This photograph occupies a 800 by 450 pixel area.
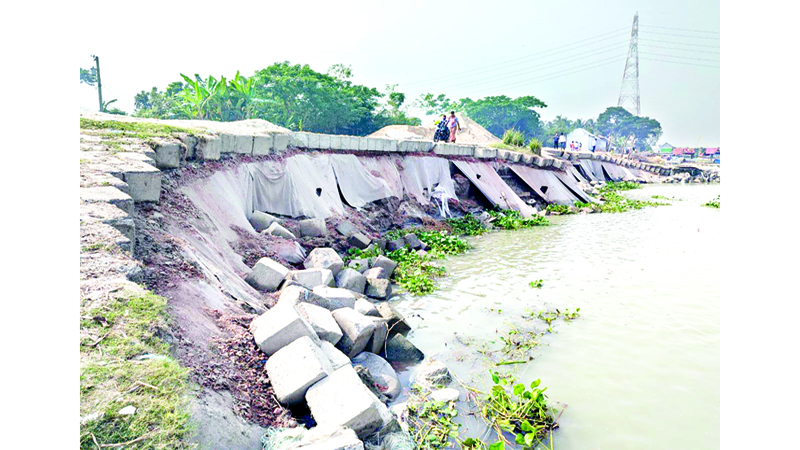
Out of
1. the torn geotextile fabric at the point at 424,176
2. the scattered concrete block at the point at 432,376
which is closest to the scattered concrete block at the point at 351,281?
the scattered concrete block at the point at 432,376

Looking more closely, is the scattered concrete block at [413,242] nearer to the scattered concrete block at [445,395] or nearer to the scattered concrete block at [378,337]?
the scattered concrete block at [378,337]

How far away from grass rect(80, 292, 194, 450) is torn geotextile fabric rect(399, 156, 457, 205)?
28.8ft

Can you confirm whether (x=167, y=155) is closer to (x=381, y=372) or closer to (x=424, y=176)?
(x=381, y=372)

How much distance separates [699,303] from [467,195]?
25.1 feet

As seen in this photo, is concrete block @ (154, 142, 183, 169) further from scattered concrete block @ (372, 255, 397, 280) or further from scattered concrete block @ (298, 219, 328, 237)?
scattered concrete block @ (372, 255, 397, 280)

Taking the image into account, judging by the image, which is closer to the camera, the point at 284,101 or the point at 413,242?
the point at 413,242

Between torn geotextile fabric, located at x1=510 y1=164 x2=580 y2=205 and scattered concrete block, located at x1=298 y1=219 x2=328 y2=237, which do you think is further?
torn geotextile fabric, located at x1=510 y1=164 x2=580 y2=205

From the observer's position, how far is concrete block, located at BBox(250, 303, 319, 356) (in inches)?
122

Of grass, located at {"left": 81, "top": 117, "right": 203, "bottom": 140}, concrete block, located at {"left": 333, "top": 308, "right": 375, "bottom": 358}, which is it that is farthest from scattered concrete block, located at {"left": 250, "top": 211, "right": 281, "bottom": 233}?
concrete block, located at {"left": 333, "top": 308, "right": 375, "bottom": 358}

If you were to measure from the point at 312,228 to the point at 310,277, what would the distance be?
7.26 feet

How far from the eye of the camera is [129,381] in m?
1.88

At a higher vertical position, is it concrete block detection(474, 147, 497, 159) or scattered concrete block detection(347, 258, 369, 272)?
concrete block detection(474, 147, 497, 159)

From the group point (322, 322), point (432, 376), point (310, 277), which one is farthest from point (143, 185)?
point (432, 376)

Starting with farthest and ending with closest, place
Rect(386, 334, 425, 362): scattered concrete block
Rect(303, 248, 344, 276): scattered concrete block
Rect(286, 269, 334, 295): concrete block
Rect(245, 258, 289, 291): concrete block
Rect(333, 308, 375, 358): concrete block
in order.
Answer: Rect(303, 248, 344, 276): scattered concrete block
Rect(286, 269, 334, 295): concrete block
Rect(245, 258, 289, 291): concrete block
Rect(386, 334, 425, 362): scattered concrete block
Rect(333, 308, 375, 358): concrete block
